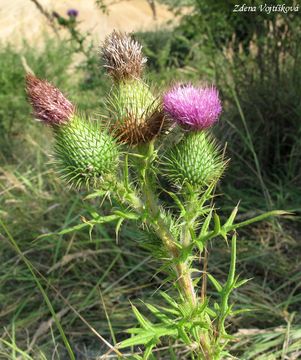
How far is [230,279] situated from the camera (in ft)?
4.71

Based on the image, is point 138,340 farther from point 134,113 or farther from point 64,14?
point 64,14

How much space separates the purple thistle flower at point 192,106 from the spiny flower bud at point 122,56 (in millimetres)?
177

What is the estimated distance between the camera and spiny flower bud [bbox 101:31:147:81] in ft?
5.19

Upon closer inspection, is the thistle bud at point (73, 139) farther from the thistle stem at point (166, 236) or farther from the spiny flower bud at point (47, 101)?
the thistle stem at point (166, 236)

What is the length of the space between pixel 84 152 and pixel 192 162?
12.7 inches

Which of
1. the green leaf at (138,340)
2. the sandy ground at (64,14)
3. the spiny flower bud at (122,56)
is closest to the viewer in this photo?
the green leaf at (138,340)

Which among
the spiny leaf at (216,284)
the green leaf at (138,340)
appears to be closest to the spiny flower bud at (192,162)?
the spiny leaf at (216,284)

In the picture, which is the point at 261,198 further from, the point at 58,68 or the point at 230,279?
the point at 58,68

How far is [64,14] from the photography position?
382 inches

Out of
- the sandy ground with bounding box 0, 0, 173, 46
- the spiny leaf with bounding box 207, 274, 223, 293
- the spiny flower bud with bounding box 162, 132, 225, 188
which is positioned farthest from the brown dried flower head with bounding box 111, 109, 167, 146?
the sandy ground with bounding box 0, 0, 173, 46

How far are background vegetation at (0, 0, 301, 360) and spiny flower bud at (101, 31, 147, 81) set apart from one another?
38cm

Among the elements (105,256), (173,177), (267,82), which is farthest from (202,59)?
(173,177)

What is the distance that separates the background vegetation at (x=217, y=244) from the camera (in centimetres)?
242

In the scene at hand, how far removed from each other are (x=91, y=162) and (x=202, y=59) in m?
3.98
